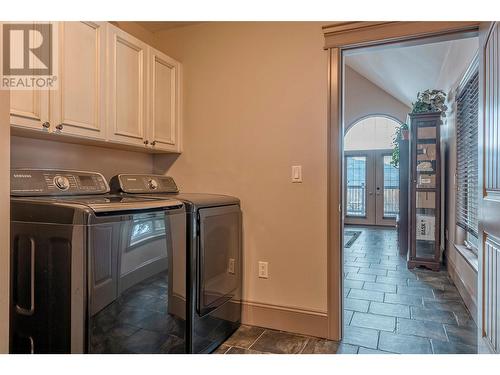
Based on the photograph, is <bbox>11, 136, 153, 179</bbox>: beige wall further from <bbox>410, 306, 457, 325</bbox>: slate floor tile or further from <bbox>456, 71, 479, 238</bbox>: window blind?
<bbox>456, 71, 479, 238</bbox>: window blind

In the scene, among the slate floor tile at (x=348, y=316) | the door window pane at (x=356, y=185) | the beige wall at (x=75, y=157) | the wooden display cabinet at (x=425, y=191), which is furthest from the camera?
the door window pane at (x=356, y=185)

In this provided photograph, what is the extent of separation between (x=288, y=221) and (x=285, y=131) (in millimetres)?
663

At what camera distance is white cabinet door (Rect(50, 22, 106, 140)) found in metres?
1.78

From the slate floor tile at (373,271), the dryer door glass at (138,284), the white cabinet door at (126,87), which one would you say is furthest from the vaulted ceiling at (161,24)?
the slate floor tile at (373,271)

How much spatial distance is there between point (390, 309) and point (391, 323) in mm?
326

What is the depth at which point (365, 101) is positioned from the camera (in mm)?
7797

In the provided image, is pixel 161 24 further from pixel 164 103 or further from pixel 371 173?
pixel 371 173

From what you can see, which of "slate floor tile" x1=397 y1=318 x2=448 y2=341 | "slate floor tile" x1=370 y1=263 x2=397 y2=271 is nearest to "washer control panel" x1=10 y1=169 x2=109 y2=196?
"slate floor tile" x1=397 y1=318 x2=448 y2=341

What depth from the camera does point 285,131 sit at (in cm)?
242

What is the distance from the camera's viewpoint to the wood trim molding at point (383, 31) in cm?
200

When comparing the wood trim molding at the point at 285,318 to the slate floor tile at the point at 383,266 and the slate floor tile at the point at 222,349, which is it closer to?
the slate floor tile at the point at 222,349

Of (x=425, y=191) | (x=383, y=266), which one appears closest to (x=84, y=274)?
(x=383, y=266)

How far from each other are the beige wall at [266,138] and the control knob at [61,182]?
1030mm

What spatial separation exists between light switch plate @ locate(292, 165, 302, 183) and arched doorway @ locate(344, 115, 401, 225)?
20.0ft
